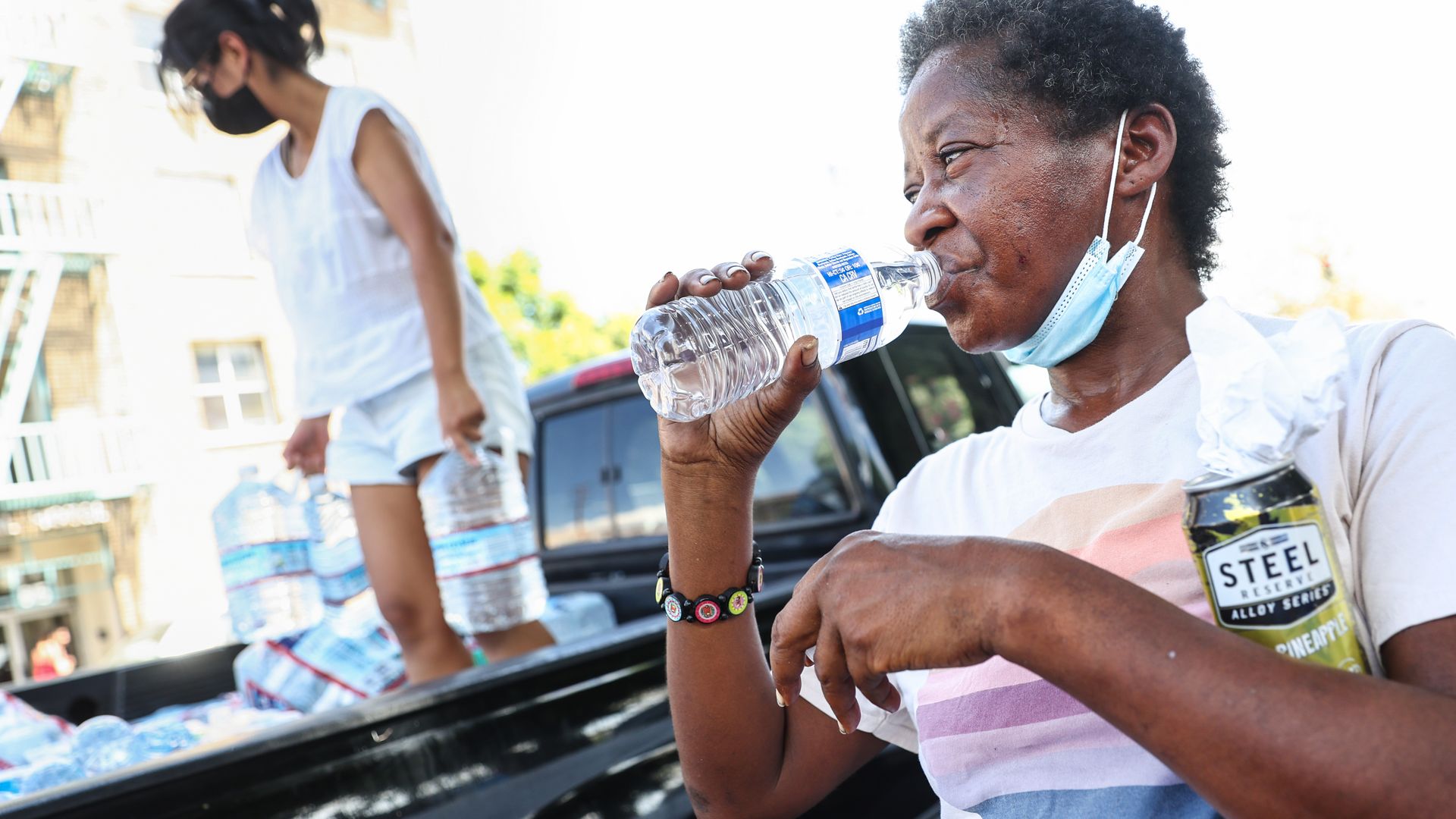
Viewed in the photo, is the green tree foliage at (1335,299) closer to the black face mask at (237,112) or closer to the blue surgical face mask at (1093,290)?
the black face mask at (237,112)

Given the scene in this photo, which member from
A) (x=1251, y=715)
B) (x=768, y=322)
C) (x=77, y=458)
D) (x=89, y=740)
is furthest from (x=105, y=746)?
(x=77, y=458)

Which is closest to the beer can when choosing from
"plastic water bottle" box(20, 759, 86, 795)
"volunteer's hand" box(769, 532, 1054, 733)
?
"volunteer's hand" box(769, 532, 1054, 733)

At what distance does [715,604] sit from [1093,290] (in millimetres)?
720

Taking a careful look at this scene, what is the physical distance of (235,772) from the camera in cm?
164

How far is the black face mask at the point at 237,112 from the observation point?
304 centimetres

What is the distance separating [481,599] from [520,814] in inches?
50.0

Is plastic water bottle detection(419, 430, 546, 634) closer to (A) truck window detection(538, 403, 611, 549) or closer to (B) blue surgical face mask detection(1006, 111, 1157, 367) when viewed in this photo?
(A) truck window detection(538, 403, 611, 549)

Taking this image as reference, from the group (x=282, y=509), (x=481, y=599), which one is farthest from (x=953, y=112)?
(x=282, y=509)

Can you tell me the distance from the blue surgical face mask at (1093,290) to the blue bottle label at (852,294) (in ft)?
0.82

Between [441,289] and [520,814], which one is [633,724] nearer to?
[520,814]

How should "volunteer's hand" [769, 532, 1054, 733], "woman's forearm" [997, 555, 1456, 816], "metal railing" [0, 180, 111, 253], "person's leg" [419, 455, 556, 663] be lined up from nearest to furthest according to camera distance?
"woman's forearm" [997, 555, 1456, 816] → "volunteer's hand" [769, 532, 1054, 733] → "person's leg" [419, 455, 556, 663] → "metal railing" [0, 180, 111, 253]

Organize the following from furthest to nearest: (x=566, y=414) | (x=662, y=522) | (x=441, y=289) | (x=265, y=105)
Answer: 1. (x=566, y=414)
2. (x=662, y=522)
3. (x=265, y=105)
4. (x=441, y=289)

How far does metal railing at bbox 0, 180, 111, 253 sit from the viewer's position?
16406 mm

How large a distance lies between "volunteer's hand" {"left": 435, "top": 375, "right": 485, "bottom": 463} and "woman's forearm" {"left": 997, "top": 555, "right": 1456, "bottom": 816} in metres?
2.05
